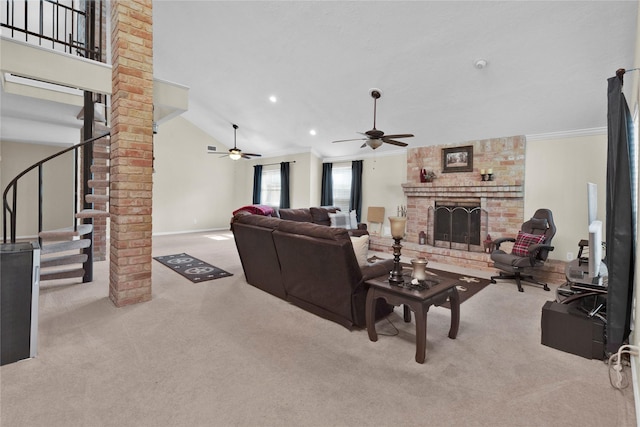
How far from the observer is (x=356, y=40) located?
437 centimetres

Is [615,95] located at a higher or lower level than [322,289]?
higher

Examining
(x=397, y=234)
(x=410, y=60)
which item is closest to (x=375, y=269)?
(x=397, y=234)

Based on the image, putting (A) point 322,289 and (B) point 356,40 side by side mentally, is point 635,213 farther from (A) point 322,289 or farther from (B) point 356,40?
(B) point 356,40

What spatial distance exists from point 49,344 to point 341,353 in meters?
2.26

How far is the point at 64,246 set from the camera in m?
3.68

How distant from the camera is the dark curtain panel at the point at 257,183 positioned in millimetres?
9766

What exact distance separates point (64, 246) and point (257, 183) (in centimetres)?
638

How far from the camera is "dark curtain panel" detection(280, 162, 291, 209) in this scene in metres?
8.87

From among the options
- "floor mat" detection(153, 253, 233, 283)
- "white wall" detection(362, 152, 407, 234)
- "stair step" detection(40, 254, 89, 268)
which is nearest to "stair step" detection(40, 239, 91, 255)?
"stair step" detection(40, 254, 89, 268)

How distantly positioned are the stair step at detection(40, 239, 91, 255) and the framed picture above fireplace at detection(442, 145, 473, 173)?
617 centimetres

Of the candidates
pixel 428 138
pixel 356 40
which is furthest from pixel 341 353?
pixel 428 138

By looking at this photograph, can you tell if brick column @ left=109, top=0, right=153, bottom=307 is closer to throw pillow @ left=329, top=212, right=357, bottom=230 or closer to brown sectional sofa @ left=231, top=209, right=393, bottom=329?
brown sectional sofa @ left=231, top=209, right=393, bottom=329

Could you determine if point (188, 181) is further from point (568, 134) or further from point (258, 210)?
point (568, 134)

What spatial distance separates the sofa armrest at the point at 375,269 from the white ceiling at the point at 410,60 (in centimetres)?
309
